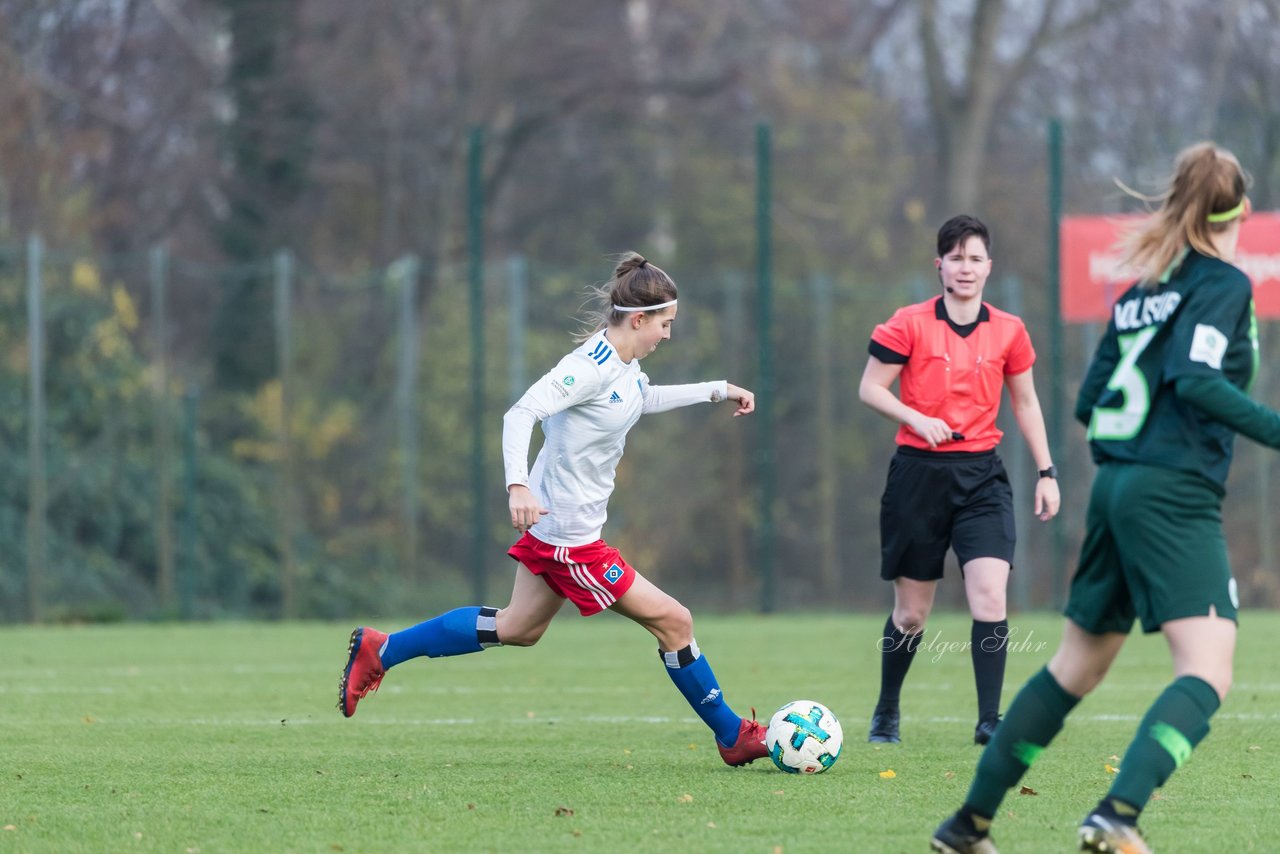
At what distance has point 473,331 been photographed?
16500mm

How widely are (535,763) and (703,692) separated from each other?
651 mm

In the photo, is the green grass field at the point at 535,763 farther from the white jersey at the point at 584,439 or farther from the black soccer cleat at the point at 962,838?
the white jersey at the point at 584,439

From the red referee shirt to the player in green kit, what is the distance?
8.27 feet

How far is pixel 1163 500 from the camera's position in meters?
4.29

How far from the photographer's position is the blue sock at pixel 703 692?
6312mm

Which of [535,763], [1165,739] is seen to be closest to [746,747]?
[535,763]

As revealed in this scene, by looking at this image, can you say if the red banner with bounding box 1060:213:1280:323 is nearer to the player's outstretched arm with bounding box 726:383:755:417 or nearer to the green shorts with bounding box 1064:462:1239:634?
the player's outstretched arm with bounding box 726:383:755:417

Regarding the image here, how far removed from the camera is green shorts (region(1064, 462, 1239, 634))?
4.27 m

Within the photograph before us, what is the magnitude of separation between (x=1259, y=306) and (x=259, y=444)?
9624 millimetres

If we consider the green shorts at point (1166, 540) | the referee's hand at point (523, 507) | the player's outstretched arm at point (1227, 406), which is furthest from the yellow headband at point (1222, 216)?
the referee's hand at point (523, 507)

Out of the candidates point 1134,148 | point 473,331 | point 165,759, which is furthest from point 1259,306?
point 165,759

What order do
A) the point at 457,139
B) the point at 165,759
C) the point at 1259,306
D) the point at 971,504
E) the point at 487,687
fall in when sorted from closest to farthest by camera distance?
the point at 165,759 → the point at 971,504 → the point at 487,687 → the point at 1259,306 → the point at 457,139

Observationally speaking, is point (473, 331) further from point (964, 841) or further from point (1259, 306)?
point (964, 841)

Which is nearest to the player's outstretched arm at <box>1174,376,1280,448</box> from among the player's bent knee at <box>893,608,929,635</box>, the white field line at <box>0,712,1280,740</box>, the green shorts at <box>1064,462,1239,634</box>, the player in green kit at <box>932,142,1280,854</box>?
the player in green kit at <box>932,142,1280,854</box>
